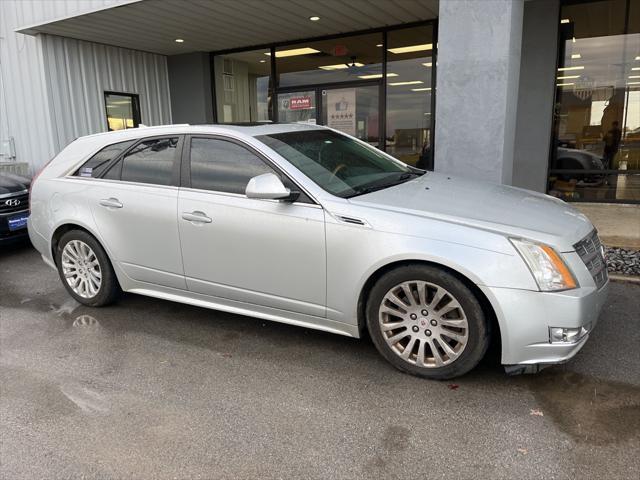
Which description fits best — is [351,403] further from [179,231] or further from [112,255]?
[112,255]

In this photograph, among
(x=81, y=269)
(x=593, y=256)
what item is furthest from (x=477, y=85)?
(x=81, y=269)

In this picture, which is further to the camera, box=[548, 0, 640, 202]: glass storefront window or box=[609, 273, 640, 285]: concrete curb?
box=[548, 0, 640, 202]: glass storefront window

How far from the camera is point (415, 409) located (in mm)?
3162

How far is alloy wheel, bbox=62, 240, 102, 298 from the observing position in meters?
4.85

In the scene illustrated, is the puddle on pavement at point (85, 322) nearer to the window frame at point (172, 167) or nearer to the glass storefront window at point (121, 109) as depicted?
the window frame at point (172, 167)

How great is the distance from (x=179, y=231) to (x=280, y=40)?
25.1 feet

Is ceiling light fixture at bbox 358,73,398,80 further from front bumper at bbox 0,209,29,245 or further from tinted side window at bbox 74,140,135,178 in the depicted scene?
tinted side window at bbox 74,140,135,178

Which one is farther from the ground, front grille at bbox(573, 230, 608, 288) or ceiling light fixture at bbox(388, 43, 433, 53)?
ceiling light fixture at bbox(388, 43, 433, 53)

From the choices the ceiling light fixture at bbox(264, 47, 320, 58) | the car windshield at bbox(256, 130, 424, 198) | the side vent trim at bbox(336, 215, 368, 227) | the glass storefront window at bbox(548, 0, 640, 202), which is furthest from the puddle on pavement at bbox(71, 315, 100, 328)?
the ceiling light fixture at bbox(264, 47, 320, 58)

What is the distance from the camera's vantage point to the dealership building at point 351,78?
8023 mm

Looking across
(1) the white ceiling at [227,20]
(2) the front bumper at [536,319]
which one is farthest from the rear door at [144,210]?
(1) the white ceiling at [227,20]

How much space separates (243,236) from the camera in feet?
12.8

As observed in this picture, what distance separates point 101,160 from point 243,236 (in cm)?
181

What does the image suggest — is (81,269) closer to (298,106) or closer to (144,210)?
(144,210)
